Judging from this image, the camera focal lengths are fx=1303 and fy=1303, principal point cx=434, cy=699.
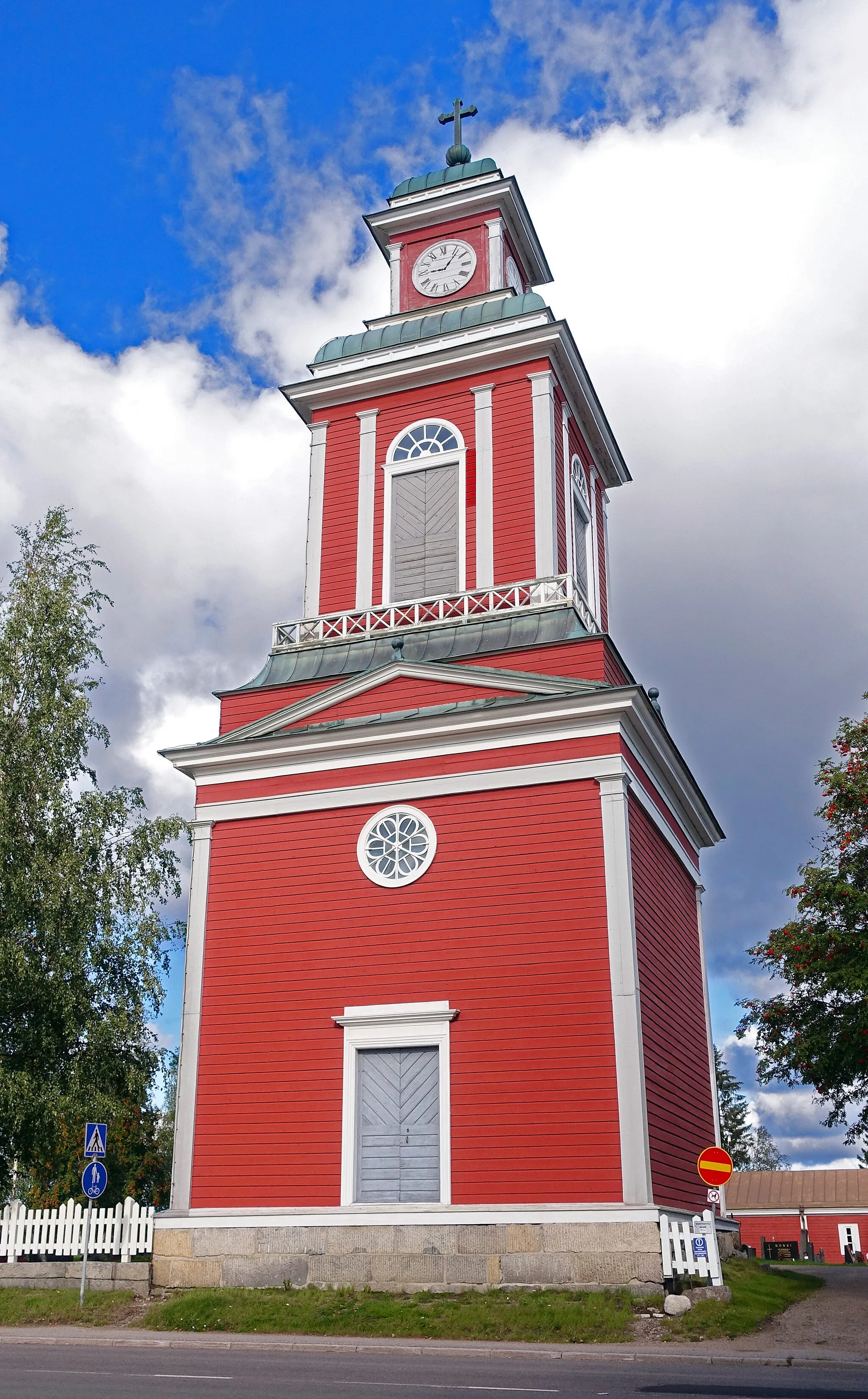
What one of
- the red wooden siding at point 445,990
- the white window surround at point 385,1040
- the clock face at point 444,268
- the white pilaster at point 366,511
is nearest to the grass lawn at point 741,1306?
the red wooden siding at point 445,990

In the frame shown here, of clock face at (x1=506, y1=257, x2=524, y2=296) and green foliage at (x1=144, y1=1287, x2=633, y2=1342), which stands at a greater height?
clock face at (x1=506, y1=257, x2=524, y2=296)

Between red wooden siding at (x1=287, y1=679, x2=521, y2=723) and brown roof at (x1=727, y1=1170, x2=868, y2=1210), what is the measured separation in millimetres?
44248

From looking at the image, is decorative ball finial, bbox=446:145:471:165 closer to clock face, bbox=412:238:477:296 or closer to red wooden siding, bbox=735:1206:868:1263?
clock face, bbox=412:238:477:296

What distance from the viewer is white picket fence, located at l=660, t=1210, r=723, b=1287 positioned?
16281mm

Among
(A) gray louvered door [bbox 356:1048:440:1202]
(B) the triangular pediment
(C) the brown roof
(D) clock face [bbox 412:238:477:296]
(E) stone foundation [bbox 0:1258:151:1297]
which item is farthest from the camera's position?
(C) the brown roof

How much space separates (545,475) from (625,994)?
10.0 meters

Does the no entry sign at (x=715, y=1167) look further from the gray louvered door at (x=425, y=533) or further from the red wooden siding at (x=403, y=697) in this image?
the gray louvered door at (x=425, y=533)

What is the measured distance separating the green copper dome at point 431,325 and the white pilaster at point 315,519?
1.73m

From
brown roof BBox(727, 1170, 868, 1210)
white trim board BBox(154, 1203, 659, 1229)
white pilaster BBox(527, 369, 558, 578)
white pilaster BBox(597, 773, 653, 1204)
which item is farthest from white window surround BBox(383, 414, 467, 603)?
brown roof BBox(727, 1170, 868, 1210)

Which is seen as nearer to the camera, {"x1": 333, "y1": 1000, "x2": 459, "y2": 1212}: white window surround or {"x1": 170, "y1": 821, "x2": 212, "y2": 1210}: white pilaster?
{"x1": 333, "y1": 1000, "x2": 459, "y2": 1212}: white window surround

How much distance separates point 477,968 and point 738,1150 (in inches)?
2462

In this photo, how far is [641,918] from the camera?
19.5 meters

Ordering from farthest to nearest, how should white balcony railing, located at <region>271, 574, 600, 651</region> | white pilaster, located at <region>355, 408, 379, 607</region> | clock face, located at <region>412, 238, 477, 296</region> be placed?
1. clock face, located at <region>412, 238, 477, 296</region>
2. white pilaster, located at <region>355, 408, 379, 607</region>
3. white balcony railing, located at <region>271, 574, 600, 651</region>

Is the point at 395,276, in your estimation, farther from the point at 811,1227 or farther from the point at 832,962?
the point at 811,1227
